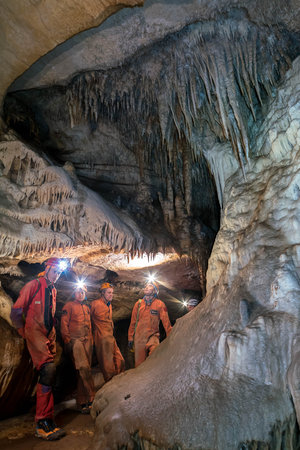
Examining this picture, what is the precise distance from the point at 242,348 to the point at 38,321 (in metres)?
2.94

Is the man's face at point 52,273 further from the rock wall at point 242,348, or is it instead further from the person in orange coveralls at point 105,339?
the person in orange coveralls at point 105,339

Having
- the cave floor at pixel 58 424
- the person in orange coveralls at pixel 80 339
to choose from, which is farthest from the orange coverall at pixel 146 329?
the cave floor at pixel 58 424

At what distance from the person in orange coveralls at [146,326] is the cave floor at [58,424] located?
5.33 ft

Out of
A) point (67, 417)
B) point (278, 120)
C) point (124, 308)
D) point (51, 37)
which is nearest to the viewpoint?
point (51, 37)

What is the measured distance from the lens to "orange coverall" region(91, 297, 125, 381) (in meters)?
6.26

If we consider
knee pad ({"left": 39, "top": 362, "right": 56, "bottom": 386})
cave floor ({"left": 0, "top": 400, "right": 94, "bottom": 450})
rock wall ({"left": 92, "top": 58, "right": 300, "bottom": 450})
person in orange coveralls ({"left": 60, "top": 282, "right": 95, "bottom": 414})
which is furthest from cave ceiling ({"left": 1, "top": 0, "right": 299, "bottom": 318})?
cave floor ({"left": 0, "top": 400, "right": 94, "bottom": 450})

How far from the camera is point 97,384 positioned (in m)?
6.64

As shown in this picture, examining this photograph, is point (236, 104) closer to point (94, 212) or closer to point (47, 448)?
point (94, 212)

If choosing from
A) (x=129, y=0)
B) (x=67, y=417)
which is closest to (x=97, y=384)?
(x=67, y=417)

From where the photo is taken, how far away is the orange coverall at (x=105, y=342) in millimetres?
6262

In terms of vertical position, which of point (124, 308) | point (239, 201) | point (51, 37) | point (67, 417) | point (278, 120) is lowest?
point (67, 417)

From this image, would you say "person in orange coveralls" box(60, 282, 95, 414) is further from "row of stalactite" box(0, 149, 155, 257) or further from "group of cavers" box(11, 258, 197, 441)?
"row of stalactite" box(0, 149, 155, 257)

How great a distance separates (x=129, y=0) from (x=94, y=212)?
335 cm

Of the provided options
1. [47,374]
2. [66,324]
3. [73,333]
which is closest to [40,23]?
[47,374]
